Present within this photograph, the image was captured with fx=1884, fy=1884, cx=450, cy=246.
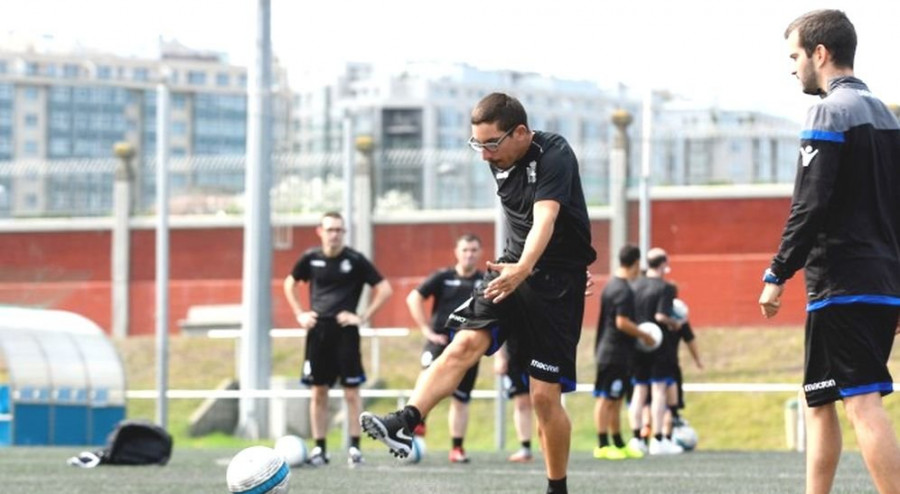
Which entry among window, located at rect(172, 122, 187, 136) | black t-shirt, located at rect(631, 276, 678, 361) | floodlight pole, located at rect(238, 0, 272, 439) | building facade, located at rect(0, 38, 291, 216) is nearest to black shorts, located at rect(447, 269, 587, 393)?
black t-shirt, located at rect(631, 276, 678, 361)

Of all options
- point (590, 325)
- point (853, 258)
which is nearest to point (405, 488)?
point (853, 258)

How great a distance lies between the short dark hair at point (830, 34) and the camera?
22.9 feet

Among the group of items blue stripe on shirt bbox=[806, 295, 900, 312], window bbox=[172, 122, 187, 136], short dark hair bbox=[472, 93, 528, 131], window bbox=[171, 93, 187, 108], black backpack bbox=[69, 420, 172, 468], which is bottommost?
black backpack bbox=[69, 420, 172, 468]

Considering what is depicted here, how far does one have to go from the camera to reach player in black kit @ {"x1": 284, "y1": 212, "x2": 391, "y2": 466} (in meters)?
15.2

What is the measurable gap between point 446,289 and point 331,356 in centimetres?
142

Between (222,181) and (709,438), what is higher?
(222,181)

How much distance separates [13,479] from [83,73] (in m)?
53.2

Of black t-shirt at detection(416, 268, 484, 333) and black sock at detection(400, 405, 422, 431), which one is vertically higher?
black t-shirt at detection(416, 268, 484, 333)

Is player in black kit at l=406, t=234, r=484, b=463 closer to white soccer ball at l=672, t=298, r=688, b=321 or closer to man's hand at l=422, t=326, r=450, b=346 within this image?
man's hand at l=422, t=326, r=450, b=346

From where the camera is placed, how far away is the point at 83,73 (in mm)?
65000

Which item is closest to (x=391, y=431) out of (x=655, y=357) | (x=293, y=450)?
(x=293, y=450)

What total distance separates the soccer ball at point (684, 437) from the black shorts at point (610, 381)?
2.54 m

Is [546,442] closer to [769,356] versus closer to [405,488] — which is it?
[405,488]

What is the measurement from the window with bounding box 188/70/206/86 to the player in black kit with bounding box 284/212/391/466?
165ft
